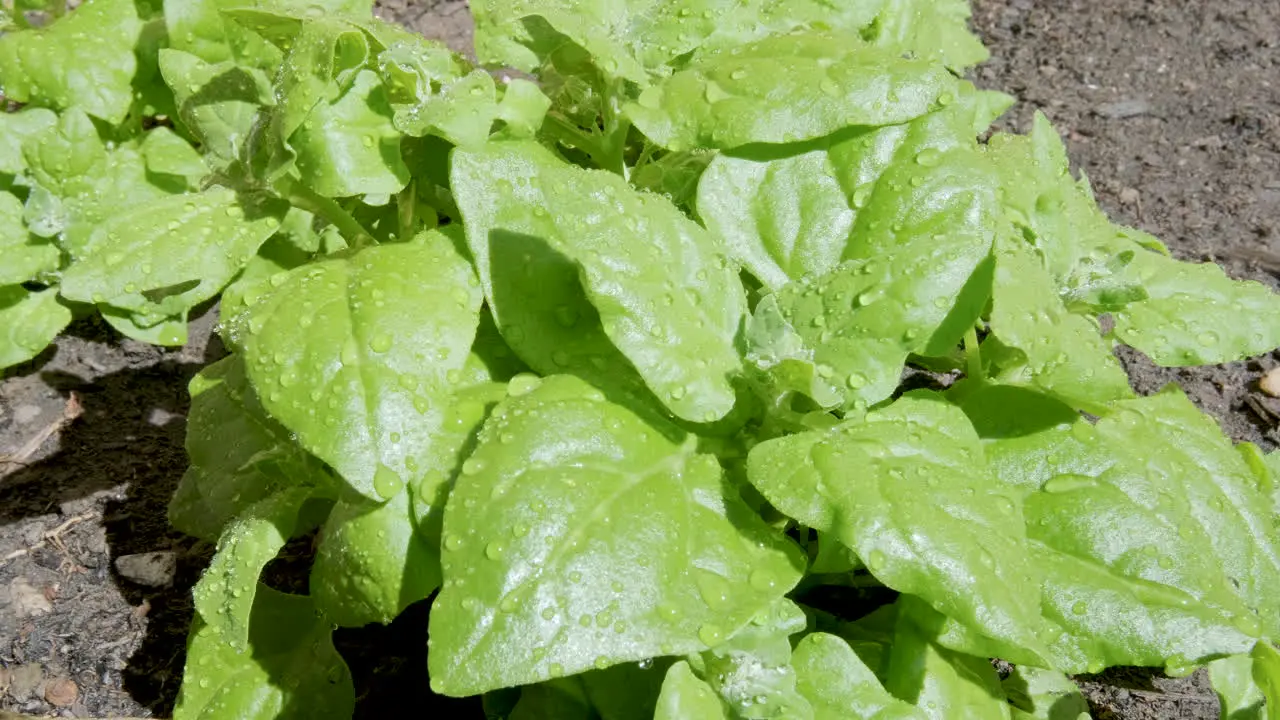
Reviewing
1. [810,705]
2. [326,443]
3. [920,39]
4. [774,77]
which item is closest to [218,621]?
[326,443]

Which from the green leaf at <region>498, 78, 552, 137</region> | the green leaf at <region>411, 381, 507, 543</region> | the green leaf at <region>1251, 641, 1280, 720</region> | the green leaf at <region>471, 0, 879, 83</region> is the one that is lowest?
the green leaf at <region>1251, 641, 1280, 720</region>

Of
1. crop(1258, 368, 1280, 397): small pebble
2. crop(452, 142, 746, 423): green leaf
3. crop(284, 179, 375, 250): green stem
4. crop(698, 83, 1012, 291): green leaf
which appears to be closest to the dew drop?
crop(452, 142, 746, 423): green leaf

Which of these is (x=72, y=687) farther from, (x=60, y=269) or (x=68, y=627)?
(x=60, y=269)

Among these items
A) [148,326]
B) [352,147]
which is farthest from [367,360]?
[148,326]

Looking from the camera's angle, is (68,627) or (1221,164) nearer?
(68,627)

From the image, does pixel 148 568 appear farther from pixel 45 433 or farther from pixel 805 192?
pixel 805 192

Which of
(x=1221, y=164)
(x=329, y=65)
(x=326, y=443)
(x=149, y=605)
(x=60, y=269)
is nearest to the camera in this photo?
(x=326, y=443)

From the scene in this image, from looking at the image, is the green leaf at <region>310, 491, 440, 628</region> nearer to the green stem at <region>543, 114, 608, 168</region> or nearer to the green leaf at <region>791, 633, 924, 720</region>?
the green leaf at <region>791, 633, 924, 720</region>
